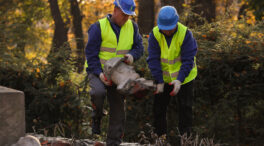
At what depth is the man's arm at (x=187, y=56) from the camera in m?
4.86

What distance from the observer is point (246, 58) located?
19.5ft

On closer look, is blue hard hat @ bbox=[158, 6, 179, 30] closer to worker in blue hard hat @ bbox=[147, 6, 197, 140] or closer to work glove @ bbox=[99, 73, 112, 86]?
worker in blue hard hat @ bbox=[147, 6, 197, 140]

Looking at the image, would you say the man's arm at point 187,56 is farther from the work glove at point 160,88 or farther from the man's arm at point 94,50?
the man's arm at point 94,50

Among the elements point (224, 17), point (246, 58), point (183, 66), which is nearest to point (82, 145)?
point (183, 66)

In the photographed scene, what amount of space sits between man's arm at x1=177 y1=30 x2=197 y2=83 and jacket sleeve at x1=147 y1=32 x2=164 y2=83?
0.29 metres

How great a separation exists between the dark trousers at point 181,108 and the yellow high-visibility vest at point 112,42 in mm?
867

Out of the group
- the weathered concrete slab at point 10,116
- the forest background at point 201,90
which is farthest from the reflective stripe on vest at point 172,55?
the weathered concrete slab at point 10,116

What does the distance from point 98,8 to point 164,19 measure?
15.5m

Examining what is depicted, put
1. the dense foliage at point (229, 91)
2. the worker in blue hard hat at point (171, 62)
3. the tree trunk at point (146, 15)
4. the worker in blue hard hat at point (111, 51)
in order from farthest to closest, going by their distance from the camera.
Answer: the tree trunk at point (146, 15) < the dense foliage at point (229, 91) < the worker in blue hard hat at point (171, 62) < the worker in blue hard hat at point (111, 51)

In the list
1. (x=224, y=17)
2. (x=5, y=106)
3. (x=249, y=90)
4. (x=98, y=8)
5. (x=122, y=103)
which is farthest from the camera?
(x=98, y=8)

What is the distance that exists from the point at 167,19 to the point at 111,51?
Result: 0.80m

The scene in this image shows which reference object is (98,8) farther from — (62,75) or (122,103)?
(122,103)

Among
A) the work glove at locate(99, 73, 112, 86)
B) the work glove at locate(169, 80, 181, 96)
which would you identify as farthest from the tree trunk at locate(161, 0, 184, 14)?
the work glove at locate(99, 73, 112, 86)

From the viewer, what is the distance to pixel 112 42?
475cm
